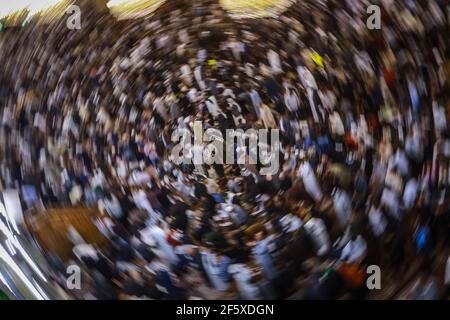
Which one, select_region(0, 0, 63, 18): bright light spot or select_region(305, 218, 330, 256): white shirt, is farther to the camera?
select_region(0, 0, 63, 18): bright light spot

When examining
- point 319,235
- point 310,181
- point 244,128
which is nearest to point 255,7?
point 244,128

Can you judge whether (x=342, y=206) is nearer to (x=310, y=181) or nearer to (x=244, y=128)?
(x=310, y=181)

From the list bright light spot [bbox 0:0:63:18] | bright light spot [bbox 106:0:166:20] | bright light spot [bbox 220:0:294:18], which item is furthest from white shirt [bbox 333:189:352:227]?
bright light spot [bbox 0:0:63:18]

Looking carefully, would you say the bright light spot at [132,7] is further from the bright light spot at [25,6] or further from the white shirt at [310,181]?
the white shirt at [310,181]

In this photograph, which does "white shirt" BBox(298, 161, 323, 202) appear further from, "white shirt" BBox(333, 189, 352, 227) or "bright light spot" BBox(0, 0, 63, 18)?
"bright light spot" BBox(0, 0, 63, 18)

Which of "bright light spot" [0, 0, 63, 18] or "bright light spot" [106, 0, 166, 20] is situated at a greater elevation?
"bright light spot" [0, 0, 63, 18]

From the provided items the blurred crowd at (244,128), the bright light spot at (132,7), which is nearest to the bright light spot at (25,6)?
the blurred crowd at (244,128)

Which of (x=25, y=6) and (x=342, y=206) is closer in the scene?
(x=342, y=206)

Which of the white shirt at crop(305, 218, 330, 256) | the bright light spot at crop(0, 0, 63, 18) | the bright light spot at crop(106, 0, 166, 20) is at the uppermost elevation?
the bright light spot at crop(0, 0, 63, 18)

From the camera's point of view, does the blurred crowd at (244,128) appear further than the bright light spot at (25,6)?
No
